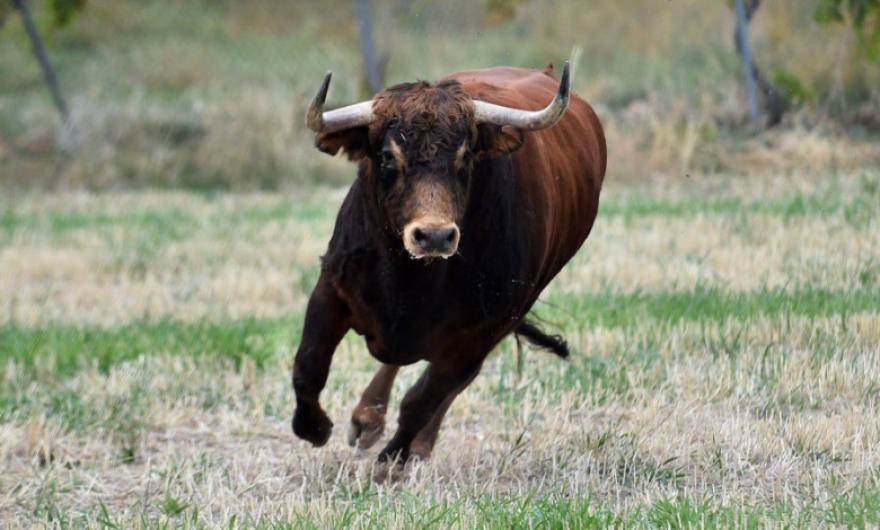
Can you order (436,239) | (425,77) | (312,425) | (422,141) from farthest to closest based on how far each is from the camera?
(425,77), (312,425), (422,141), (436,239)

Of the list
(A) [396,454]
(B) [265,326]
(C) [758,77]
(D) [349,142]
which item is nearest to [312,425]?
(A) [396,454]

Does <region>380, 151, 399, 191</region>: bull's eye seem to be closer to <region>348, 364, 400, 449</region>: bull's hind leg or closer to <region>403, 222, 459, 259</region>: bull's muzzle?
<region>403, 222, 459, 259</region>: bull's muzzle

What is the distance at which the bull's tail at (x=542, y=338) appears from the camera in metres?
6.36

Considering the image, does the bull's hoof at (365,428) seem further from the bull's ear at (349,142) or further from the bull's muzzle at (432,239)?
the bull's muzzle at (432,239)

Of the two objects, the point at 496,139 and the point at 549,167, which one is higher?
the point at 496,139

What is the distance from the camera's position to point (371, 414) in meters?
5.92

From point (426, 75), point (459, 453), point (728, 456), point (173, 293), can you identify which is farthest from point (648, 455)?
point (426, 75)

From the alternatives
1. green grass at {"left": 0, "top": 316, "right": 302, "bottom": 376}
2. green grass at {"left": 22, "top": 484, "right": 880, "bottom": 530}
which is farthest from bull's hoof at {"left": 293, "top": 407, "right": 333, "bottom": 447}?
green grass at {"left": 0, "top": 316, "right": 302, "bottom": 376}

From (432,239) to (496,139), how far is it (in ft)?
2.38

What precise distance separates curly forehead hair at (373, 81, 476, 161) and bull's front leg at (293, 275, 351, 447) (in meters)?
0.80

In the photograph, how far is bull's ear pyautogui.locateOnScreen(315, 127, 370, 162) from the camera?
493 cm

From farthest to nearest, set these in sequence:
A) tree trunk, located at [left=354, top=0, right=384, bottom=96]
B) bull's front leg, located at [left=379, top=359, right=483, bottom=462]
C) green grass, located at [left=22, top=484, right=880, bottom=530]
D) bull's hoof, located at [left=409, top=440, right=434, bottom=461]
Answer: tree trunk, located at [left=354, top=0, right=384, bottom=96], bull's hoof, located at [left=409, top=440, right=434, bottom=461], bull's front leg, located at [left=379, top=359, right=483, bottom=462], green grass, located at [left=22, top=484, right=880, bottom=530]

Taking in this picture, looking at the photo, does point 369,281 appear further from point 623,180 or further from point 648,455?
point 623,180

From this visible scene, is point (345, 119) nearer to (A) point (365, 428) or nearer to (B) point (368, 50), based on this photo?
(A) point (365, 428)
